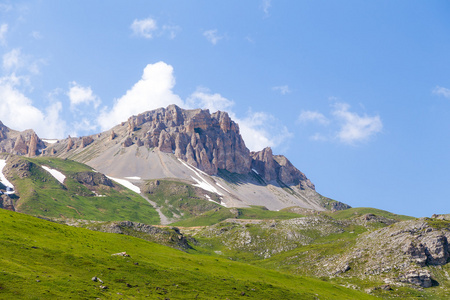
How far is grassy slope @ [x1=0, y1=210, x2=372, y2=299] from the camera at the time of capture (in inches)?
1806

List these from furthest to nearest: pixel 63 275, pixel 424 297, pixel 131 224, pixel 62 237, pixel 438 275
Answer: pixel 131 224, pixel 438 275, pixel 424 297, pixel 62 237, pixel 63 275

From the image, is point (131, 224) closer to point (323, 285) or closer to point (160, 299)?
point (323, 285)

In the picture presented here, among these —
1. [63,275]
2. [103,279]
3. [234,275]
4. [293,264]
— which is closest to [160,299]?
[103,279]

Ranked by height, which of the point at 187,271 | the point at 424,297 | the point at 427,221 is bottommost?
the point at 424,297

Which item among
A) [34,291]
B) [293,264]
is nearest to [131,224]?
[293,264]

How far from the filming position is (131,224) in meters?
152

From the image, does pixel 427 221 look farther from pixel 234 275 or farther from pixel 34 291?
pixel 34 291

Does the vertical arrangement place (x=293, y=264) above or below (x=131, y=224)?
below

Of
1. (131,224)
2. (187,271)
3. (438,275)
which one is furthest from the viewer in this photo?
(131,224)

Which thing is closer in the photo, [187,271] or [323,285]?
[187,271]

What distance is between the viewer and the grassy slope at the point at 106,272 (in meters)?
45.9

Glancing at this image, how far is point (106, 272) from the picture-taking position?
56281mm

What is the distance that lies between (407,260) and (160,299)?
4396 inches

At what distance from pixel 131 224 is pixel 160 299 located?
105 meters
